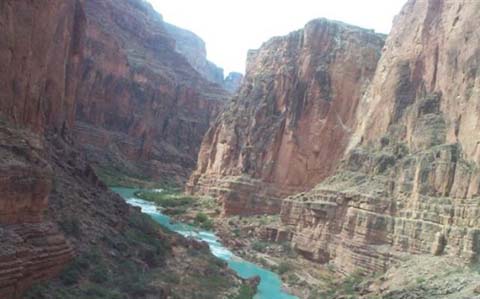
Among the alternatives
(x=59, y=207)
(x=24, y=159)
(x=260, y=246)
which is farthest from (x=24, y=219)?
(x=260, y=246)

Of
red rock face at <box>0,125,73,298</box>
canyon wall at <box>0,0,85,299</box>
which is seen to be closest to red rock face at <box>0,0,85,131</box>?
canyon wall at <box>0,0,85,299</box>

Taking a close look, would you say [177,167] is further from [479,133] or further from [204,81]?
[479,133]

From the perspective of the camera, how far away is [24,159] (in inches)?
639

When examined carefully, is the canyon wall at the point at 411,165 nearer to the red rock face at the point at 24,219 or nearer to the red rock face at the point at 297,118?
the red rock face at the point at 297,118

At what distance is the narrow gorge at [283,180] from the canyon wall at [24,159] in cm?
6

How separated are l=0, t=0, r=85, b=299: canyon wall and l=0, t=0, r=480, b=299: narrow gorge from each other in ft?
0.21

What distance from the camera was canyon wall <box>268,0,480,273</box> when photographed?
27859 millimetres

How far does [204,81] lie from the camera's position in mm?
139500

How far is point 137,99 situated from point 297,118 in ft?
203

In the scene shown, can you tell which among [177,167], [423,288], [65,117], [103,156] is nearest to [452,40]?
[423,288]

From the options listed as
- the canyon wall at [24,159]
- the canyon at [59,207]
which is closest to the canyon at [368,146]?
the canyon at [59,207]

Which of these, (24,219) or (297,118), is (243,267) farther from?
(297,118)

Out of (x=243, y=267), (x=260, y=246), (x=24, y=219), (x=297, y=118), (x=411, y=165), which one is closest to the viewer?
(x=24, y=219)

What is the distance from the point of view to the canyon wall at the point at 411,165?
27859 millimetres
